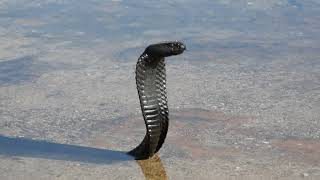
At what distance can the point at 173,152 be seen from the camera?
5465mm

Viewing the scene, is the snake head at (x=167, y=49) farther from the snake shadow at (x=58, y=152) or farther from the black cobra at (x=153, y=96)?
the snake shadow at (x=58, y=152)

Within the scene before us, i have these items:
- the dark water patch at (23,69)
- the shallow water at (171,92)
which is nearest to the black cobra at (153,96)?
the shallow water at (171,92)

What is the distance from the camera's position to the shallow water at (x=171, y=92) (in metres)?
5.28

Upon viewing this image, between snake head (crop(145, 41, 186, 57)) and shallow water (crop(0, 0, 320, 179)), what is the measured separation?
846 millimetres

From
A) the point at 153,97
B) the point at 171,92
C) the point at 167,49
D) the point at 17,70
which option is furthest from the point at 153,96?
the point at 17,70

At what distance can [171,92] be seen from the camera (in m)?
6.93

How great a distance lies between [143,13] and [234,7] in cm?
147

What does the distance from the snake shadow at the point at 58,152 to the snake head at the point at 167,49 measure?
0.88 m

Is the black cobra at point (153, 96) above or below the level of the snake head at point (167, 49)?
below

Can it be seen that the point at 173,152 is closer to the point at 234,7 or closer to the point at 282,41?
the point at 282,41

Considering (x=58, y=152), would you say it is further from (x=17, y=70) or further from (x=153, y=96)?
(x=17, y=70)

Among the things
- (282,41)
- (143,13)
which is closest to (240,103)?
(282,41)

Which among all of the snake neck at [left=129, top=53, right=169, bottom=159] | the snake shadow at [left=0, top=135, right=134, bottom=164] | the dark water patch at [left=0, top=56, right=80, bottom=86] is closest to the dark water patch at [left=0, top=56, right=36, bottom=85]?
the dark water patch at [left=0, top=56, right=80, bottom=86]

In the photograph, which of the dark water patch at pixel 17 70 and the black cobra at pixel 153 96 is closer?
the black cobra at pixel 153 96
